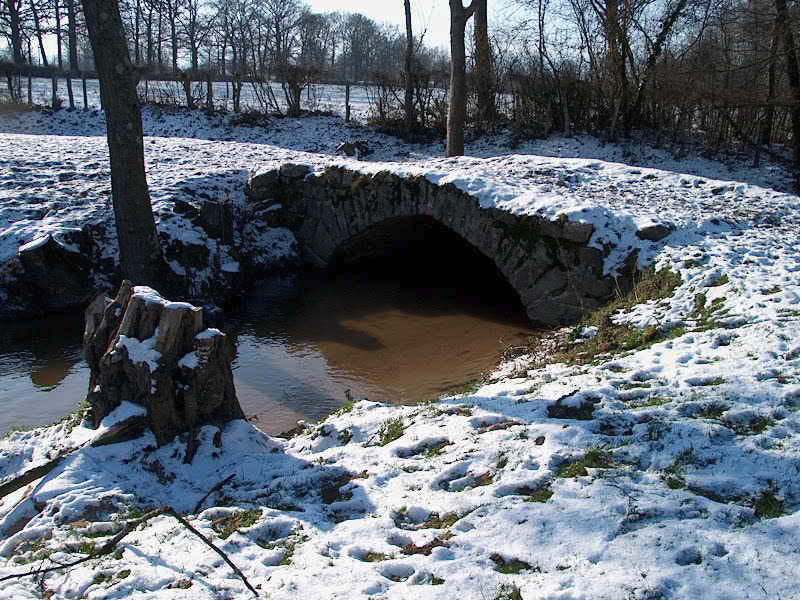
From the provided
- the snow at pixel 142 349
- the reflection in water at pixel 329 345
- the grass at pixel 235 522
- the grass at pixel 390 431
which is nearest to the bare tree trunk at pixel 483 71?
the reflection in water at pixel 329 345

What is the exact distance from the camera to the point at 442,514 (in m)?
3.25

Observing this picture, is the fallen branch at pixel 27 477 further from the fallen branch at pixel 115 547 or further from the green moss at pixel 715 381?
the green moss at pixel 715 381

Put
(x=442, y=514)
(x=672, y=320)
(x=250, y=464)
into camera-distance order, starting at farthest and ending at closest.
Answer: (x=672, y=320)
(x=250, y=464)
(x=442, y=514)

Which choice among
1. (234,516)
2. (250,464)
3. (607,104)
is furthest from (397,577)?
(607,104)

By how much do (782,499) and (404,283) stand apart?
828cm

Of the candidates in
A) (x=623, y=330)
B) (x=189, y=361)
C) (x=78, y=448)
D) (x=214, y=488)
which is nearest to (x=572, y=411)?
(x=623, y=330)

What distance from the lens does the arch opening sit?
10.3 meters

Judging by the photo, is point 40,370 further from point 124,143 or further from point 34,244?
point 124,143

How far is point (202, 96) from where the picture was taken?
2280 centimetres

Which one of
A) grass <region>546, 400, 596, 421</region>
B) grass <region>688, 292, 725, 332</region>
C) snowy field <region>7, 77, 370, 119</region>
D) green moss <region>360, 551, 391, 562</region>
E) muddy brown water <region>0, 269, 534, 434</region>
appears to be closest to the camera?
green moss <region>360, 551, 391, 562</region>

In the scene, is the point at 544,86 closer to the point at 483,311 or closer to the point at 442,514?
the point at 483,311

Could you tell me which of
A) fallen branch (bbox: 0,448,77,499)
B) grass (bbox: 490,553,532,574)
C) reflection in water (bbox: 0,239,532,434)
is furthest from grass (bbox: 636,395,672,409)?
fallen branch (bbox: 0,448,77,499)

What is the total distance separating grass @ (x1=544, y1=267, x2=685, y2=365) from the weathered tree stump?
10.0 feet

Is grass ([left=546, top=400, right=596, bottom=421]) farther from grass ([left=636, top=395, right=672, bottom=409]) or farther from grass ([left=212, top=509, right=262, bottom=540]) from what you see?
grass ([left=212, top=509, right=262, bottom=540])
